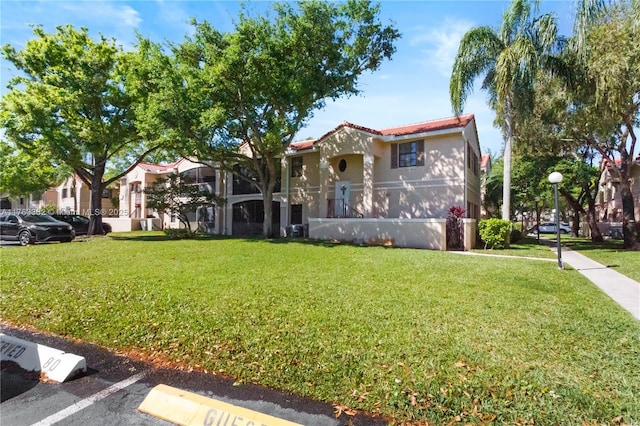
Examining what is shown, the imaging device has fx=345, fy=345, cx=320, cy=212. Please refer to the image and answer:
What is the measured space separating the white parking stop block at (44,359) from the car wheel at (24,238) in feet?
48.4

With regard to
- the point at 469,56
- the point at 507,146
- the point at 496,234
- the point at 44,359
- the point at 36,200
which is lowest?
the point at 44,359

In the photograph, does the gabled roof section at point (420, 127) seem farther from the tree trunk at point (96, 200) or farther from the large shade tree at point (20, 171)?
the large shade tree at point (20, 171)

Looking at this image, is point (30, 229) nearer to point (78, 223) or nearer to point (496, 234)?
point (78, 223)

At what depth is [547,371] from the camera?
3.86 m

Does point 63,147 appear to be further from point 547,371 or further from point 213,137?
point 547,371

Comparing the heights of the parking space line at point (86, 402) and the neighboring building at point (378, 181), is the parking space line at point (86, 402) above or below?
below

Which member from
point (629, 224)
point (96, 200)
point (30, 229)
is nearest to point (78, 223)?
point (96, 200)

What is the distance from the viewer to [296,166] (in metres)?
24.0

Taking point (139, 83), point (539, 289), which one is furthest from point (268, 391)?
point (139, 83)

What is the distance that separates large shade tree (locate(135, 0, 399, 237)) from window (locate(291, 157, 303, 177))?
5.54 m

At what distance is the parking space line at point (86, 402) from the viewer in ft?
10.8

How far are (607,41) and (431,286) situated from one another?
14115mm

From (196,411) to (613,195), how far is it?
4347 cm

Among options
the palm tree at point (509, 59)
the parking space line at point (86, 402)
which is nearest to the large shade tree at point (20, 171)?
the parking space line at point (86, 402)
